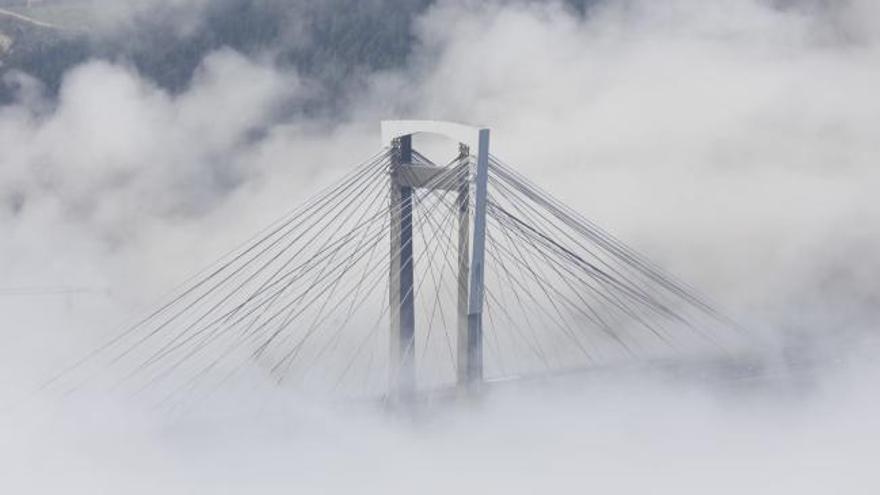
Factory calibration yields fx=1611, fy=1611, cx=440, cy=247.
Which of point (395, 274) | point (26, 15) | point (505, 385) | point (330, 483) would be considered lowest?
point (330, 483)

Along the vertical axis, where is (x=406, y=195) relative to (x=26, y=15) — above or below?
below

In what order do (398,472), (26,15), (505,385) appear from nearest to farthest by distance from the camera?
(398,472), (505,385), (26,15)

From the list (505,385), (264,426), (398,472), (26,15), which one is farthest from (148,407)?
(26,15)

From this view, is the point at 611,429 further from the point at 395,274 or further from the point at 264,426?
the point at 264,426

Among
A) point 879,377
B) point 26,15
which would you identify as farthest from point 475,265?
point 26,15

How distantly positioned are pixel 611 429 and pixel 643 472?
36.1 inches

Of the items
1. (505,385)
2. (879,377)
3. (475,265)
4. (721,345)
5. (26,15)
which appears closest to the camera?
(475,265)

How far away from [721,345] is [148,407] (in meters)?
8.08

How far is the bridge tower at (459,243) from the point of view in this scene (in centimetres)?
1645

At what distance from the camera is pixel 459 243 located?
17.1 metres

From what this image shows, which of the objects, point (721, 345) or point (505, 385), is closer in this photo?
point (505, 385)

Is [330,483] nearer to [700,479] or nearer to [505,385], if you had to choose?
[505,385]

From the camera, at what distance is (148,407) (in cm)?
1803

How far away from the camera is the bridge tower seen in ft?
54.0
